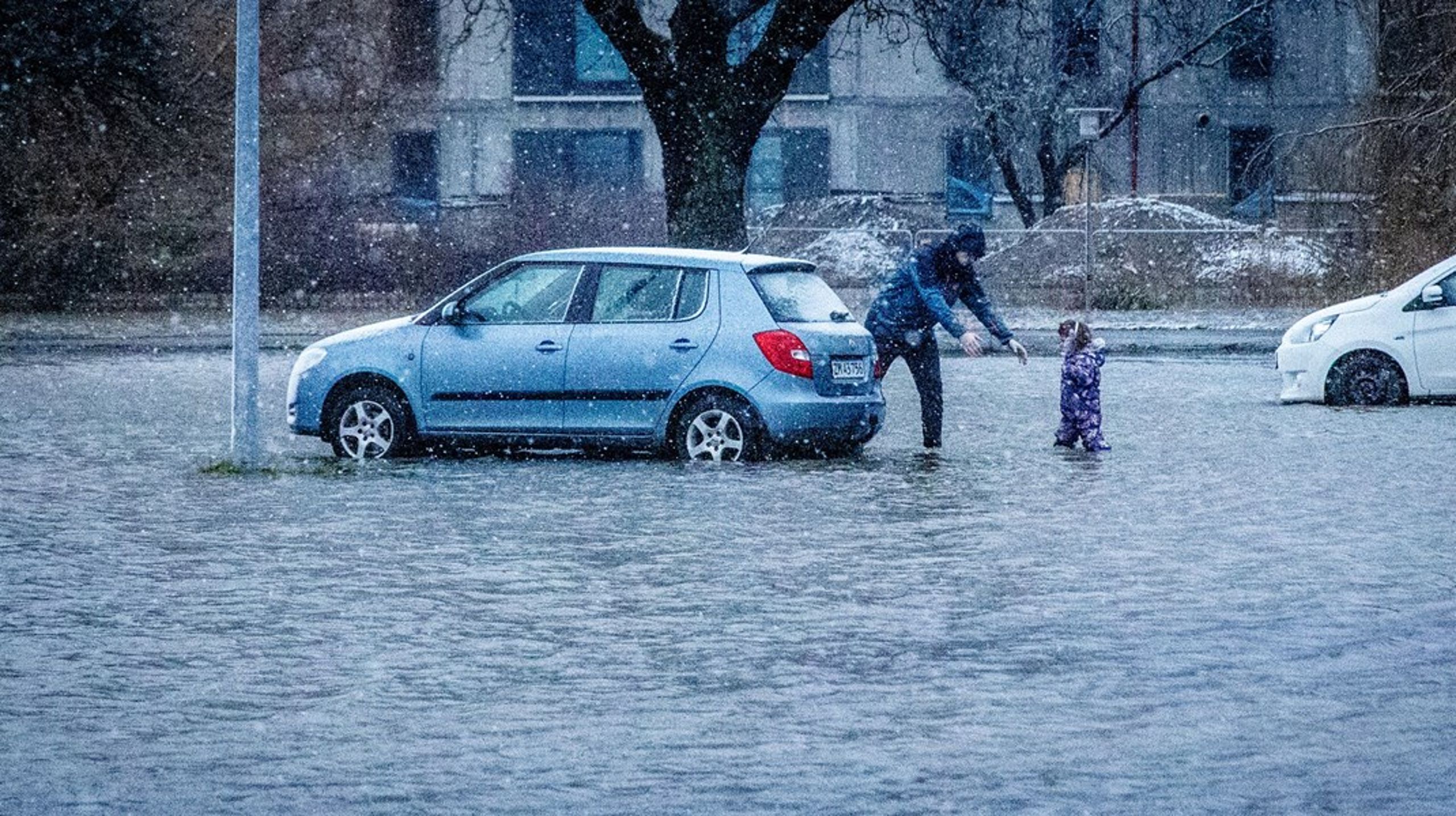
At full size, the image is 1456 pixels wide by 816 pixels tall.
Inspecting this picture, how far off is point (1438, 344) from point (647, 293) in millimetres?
8242

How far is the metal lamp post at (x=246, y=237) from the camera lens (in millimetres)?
15555

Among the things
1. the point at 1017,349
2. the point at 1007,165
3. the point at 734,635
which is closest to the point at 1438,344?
the point at 1017,349

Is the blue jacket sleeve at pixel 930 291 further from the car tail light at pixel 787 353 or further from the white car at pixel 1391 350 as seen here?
the white car at pixel 1391 350

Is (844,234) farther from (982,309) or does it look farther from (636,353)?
(636,353)

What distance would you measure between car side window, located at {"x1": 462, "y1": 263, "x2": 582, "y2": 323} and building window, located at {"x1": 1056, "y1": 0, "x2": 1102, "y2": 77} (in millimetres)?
37701

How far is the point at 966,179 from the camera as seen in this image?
60.4 m

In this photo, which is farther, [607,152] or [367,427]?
[607,152]

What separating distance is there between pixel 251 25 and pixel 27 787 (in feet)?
31.9

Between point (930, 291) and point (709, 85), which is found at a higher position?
point (709, 85)

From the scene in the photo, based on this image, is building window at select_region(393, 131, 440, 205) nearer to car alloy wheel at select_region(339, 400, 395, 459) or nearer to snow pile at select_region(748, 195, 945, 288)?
snow pile at select_region(748, 195, 945, 288)

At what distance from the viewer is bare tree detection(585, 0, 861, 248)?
29953 mm

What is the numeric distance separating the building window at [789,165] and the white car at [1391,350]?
3841cm

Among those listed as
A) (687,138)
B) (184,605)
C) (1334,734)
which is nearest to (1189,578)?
(1334,734)

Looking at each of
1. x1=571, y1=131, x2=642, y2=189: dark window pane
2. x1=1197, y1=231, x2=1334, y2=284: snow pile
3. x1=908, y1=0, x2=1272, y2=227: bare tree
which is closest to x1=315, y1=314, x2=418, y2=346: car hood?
x1=1197, y1=231, x2=1334, y2=284: snow pile
